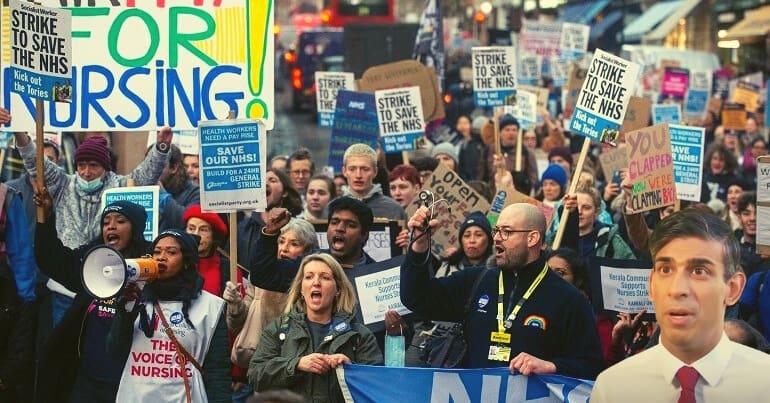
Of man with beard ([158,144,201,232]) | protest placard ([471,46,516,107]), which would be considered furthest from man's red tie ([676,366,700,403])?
protest placard ([471,46,516,107])

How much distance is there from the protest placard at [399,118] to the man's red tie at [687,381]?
10.7 m

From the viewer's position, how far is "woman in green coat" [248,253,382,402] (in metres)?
7.00

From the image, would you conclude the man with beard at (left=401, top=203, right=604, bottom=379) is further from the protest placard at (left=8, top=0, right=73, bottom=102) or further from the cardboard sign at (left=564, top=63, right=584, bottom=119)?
the cardboard sign at (left=564, top=63, right=584, bottom=119)

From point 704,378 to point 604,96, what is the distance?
7.08 metres

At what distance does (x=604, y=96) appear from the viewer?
36.6ft

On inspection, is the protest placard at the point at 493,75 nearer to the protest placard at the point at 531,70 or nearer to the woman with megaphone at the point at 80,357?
the woman with megaphone at the point at 80,357

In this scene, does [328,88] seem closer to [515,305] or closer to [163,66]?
[163,66]

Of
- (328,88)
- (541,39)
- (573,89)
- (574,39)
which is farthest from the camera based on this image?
(541,39)

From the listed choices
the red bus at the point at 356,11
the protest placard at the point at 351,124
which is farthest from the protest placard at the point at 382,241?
the red bus at the point at 356,11

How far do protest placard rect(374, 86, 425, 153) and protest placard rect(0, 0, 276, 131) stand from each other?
16.9ft

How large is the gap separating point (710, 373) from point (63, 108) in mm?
6223

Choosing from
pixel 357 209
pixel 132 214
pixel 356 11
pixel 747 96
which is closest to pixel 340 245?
pixel 357 209

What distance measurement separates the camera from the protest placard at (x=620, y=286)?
8.58 metres

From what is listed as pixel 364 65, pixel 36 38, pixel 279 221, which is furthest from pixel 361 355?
pixel 364 65
